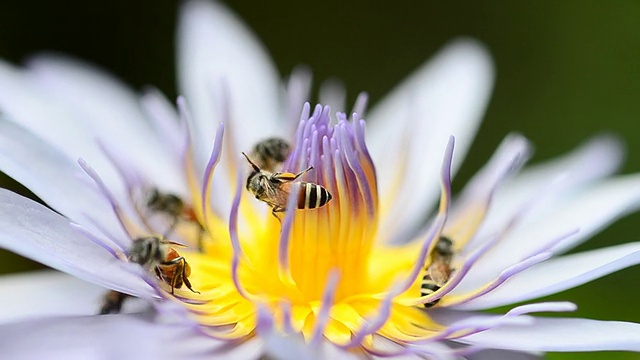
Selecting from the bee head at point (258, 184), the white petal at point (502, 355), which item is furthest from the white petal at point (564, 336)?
the bee head at point (258, 184)

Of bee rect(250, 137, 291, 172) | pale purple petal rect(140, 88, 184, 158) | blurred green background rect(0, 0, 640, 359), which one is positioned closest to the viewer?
bee rect(250, 137, 291, 172)

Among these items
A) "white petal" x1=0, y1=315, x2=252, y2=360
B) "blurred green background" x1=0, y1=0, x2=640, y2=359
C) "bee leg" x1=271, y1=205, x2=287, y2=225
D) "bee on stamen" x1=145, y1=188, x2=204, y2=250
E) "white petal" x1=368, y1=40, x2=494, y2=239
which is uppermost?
"blurred green background" x1=0, y1=0, x2=640, y2=359

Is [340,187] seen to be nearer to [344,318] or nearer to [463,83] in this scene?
[344,318]

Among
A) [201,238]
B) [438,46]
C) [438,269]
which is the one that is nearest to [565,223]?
[438,269]

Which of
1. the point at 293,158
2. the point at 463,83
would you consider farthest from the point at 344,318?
the point at 463,83

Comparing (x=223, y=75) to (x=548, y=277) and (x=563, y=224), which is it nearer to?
(x=563, y=224)

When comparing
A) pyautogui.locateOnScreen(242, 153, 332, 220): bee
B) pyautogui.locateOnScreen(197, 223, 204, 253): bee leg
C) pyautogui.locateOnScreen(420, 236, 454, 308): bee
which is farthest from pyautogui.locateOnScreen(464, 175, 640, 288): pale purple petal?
pyautogui.locateOnScreen(197, 223, 204, 253): bee leg

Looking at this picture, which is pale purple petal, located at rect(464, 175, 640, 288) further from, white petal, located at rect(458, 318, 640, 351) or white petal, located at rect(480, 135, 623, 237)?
white petal, located at rect(458, 318, 640, 351)
